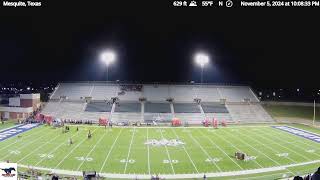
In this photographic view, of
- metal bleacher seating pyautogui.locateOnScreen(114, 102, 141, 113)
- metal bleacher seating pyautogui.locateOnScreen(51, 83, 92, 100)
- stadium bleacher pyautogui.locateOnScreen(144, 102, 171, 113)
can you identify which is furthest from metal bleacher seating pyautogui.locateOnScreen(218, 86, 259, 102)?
metal bleacher seating pyautogui.locateOnScreen(51, 83, 92, 100)

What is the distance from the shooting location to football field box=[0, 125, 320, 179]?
24094mm

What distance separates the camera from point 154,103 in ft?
193

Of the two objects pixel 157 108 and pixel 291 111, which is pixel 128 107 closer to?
pixel 157 108

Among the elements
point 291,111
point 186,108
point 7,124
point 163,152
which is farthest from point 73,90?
point 291,111

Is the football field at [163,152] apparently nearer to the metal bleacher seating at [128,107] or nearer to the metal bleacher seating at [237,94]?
the metal bleacher seating at [128,107]

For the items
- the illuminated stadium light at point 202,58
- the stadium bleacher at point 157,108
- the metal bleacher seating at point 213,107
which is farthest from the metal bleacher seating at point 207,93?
the stadium bleacher at point 157,108

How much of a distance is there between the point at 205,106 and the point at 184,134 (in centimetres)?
1916

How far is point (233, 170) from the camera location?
2388 cm

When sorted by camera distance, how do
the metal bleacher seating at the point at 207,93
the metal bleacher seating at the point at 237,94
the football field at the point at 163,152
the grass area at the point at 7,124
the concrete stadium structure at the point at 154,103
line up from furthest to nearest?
1. the metal bleacher seating at the point at 237,94
2. the metal bleacher seating at the point at 207,93
3. the concrete stadium structure at the point at 154,103
4. the grass area at the point at 7,124
5. the football field at the point at 163,152

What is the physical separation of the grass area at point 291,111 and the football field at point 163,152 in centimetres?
1578

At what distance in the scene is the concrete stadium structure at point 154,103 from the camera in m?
54.1

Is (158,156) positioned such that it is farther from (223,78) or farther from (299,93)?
(299,93)

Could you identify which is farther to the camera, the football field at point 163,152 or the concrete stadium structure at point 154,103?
the concrete stadium structure at point 154,103

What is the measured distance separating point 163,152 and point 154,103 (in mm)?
29711
